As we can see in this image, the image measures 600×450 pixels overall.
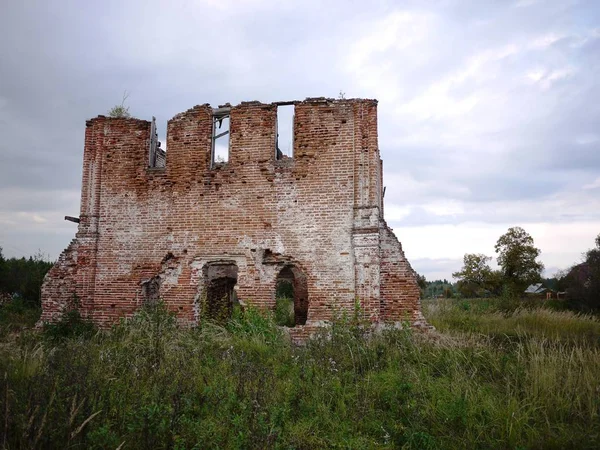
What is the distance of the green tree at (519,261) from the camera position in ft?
91.6

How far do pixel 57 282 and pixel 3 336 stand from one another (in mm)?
1582

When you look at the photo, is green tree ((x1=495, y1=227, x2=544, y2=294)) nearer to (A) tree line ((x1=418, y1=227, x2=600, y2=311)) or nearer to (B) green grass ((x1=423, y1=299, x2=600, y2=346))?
(A) tree line ((x1=418, y1=227, x2=600, y2=311))

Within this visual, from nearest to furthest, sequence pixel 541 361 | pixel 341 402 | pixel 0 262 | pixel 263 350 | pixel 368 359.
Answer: pixel 341 402 → pixel 541 361 → pixel 368 359 → pixel 263 350 → pixel 0 262

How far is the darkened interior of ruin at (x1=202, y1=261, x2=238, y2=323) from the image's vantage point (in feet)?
32.3

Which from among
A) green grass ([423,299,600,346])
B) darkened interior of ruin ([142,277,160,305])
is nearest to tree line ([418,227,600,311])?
green grass ([423,299,600,346])

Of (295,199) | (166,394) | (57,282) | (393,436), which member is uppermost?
(295,199)

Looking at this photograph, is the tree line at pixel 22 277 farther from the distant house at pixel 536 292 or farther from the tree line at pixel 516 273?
the distant house at pixel 536 292

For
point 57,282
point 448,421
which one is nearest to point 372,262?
point 448,421

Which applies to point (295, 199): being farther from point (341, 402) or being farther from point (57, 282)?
point (57, 282)

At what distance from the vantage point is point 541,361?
5.54 m

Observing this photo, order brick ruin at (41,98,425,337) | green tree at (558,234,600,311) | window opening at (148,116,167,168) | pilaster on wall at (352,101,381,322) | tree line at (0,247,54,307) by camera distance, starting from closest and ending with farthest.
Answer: pilaster on wall at (352,101,381,322)
brick ruin at (41,98,425,337)
window opening at (148,116,167,168)
tree line at (0,247,54,307)
green tree at (558,234,600,311)

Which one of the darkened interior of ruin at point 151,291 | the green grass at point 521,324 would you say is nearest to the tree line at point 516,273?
the green grass at point 521,324

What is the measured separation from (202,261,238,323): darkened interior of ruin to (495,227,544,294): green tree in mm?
21869

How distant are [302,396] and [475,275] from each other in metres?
26.9
